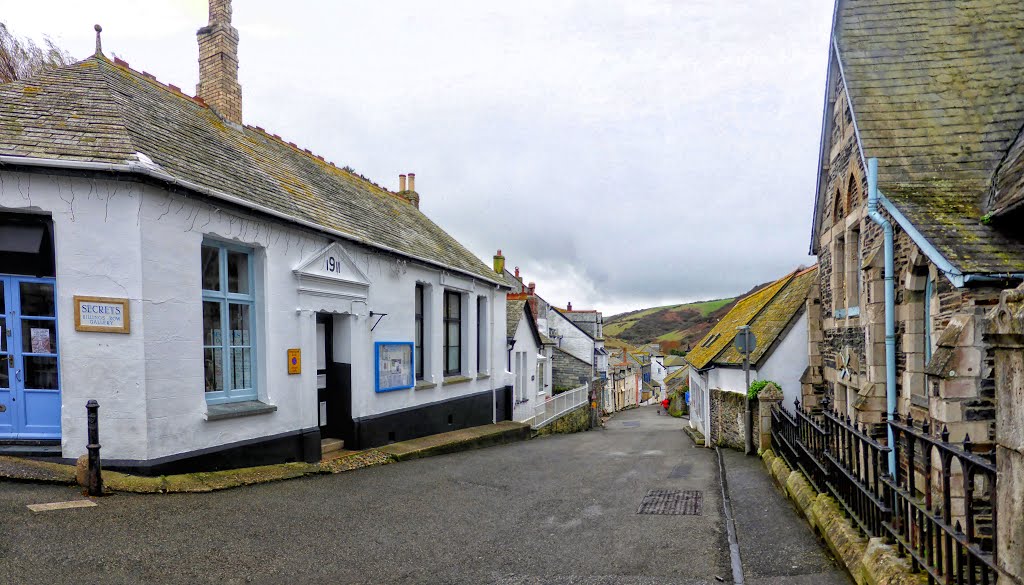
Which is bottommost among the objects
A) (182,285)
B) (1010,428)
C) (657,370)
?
(657,370)

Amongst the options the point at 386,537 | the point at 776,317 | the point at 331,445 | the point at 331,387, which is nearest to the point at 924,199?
the point at 386,537

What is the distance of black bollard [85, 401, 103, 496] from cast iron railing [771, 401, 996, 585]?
7719mm

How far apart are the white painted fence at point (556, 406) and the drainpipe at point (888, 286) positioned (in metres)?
13.8

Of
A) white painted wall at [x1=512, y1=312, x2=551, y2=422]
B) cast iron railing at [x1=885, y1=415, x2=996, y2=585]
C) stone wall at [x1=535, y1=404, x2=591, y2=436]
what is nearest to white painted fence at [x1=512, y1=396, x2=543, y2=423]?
white painted wall at [x1=512, y1=312, x2=551, y2=422]

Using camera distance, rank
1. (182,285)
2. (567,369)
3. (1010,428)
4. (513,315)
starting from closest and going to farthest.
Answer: (1010,428), (182,285), (513,315), (567,369)

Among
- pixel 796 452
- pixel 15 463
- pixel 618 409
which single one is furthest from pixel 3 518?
pixel 618 409

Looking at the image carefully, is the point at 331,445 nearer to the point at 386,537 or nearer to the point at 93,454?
the point at 93,454

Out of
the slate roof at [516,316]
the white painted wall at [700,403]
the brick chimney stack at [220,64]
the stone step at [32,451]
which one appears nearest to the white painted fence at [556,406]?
the slate roof at [516,316]

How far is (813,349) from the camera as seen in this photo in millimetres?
15016

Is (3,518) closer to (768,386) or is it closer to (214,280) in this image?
(214,280)

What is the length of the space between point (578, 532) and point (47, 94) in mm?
9305

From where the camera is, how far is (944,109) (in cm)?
1061

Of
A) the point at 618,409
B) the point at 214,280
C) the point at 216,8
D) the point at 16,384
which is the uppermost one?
the point at 216,8

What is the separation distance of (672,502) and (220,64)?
39.2 ft
